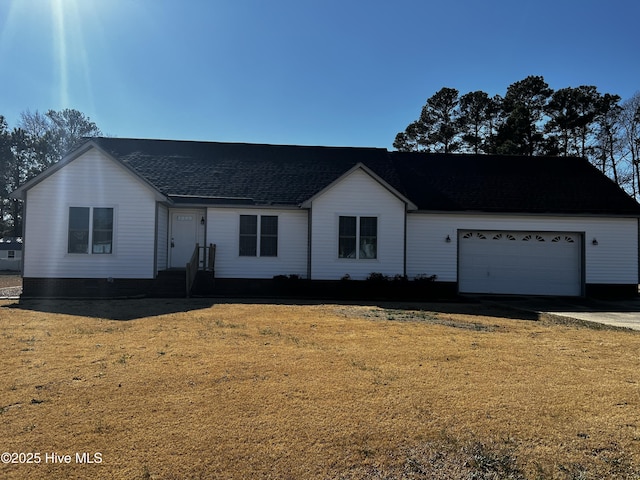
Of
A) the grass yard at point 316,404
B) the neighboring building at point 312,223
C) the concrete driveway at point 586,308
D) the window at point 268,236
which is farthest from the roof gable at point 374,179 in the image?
the grass yard at point 316,404

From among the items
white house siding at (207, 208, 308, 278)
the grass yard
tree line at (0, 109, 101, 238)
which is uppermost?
tree line at (0, 109, 101, 238)

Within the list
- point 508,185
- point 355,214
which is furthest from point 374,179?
point 508,185

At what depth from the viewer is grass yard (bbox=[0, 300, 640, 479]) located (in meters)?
3.29

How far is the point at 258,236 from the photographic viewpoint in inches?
640

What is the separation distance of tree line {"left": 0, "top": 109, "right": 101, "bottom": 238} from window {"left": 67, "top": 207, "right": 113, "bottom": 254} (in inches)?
1291

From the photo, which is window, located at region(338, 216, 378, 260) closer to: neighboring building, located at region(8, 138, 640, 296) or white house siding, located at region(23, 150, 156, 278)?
neighboring building, located at region(8, 138, 640, 296)

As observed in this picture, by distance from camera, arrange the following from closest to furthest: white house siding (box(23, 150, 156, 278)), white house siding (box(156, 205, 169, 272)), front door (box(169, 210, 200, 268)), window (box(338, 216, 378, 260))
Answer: white house siding (box(23, 150, 156, 278)) → white house siding (box(156, 205, 169, 272)) → window (box(338, 216, 378, 260)) → front door (box(169, 210, 200, 268))

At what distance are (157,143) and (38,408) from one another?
55.0 feet

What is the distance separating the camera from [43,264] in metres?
14.4

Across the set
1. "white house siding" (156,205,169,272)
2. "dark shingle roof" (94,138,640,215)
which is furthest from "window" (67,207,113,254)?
"dark shingle roof" (94,138,640,215)

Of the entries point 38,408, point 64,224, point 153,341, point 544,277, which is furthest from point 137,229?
point 544,277

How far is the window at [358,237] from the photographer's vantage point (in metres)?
16.0

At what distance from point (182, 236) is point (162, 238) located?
967 mm

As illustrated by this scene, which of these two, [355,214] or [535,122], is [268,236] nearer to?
[355,214]
